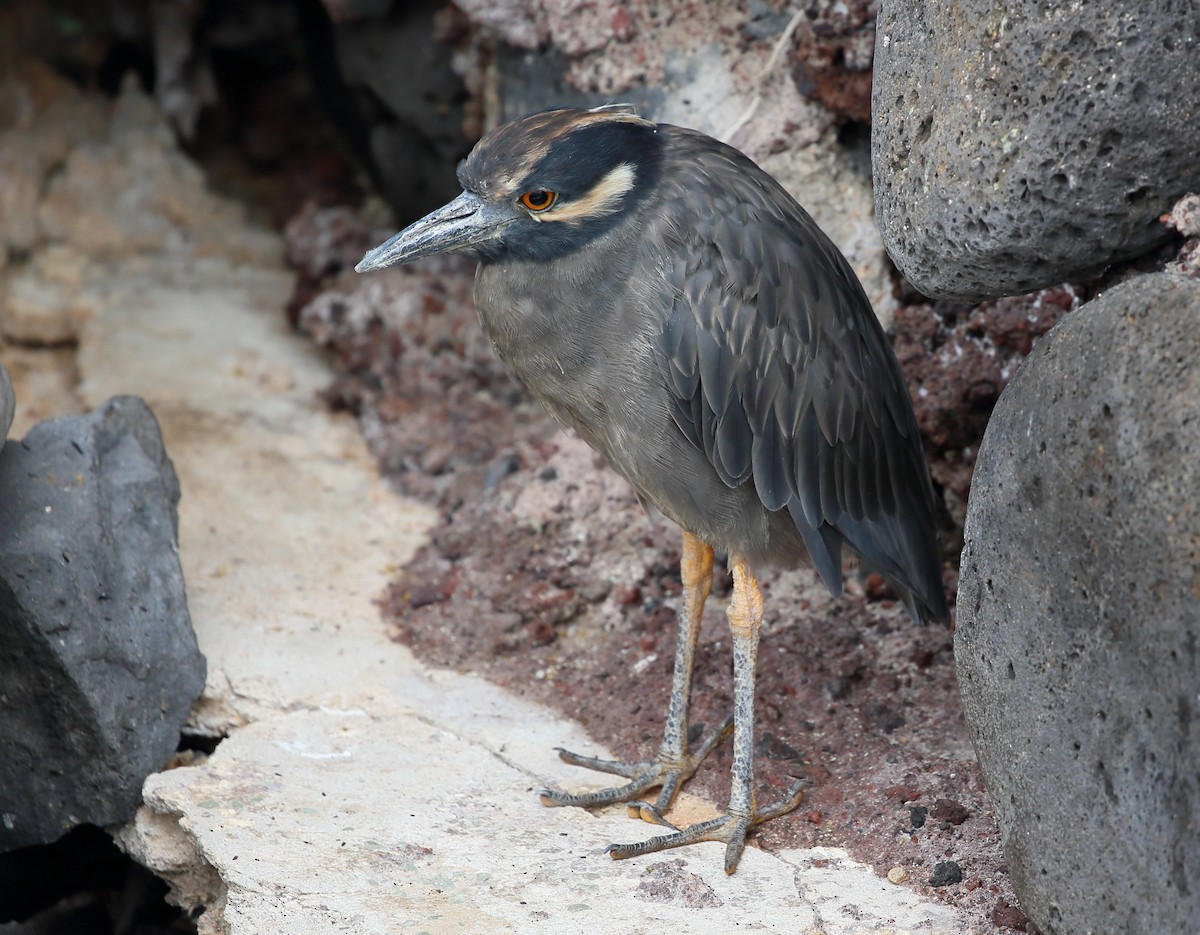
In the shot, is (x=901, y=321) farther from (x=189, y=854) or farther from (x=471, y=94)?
(x=189, y=854)

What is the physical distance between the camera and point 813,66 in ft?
14.7

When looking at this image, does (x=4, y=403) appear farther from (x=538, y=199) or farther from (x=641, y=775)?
(x=641, y=775)

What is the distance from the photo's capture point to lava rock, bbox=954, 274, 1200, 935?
252 centimetres

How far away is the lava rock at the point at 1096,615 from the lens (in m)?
2.52

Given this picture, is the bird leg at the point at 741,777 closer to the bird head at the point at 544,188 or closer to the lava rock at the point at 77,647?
the bird head at the point at 544,188

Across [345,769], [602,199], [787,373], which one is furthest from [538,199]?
[345,769]

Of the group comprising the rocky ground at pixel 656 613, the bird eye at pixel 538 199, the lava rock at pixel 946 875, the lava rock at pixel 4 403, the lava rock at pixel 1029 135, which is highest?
the lava rock at pixel 1029 135

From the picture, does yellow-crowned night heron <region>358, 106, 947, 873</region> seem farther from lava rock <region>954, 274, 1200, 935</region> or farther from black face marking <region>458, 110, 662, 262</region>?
lava rock <region>954, 274, 1200, 935</region>

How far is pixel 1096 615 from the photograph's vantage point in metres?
2.73

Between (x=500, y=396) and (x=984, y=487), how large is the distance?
117 inches

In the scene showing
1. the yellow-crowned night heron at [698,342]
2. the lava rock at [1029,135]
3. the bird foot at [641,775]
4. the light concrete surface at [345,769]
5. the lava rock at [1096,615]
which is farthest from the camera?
the bird foot at [641,775]

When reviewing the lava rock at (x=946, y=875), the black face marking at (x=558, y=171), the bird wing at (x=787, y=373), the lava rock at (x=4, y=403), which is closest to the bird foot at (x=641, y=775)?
the bird wing at (x=787, y=373)

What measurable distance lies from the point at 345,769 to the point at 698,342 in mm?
1539

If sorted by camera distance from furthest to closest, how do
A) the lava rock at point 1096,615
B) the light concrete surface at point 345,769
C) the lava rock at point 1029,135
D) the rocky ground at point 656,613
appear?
the rocky ground at point 656,613
the light concrete surface at point 345,769
the lava rock at point 1029,135
the lava rock at point 1096,615
